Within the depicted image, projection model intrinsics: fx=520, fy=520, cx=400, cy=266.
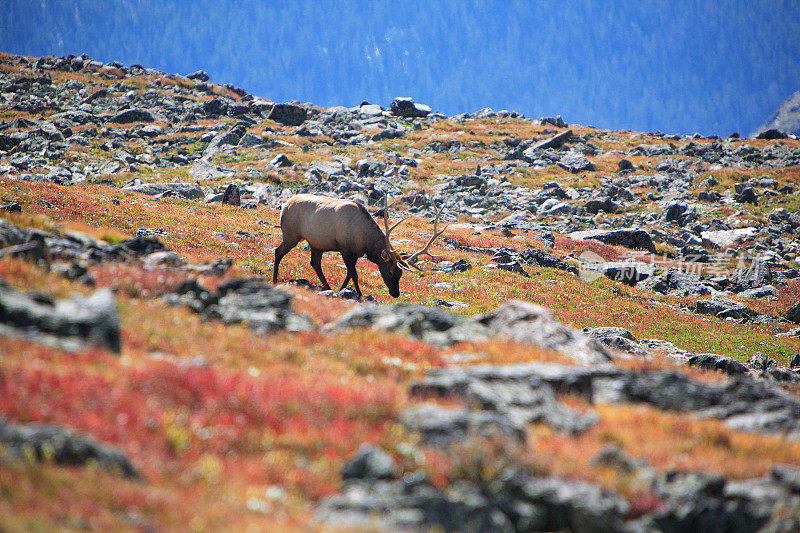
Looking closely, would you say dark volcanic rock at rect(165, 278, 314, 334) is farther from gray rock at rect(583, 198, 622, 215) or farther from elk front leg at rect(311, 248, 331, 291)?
gray rock at rect(583, 198, 622, 215)

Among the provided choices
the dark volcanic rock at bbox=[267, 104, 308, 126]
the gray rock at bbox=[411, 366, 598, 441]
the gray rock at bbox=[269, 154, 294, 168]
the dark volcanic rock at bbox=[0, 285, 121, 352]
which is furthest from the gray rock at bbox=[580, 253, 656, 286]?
the dark volcanic rock at bbox=[267, 104, 308, 126]

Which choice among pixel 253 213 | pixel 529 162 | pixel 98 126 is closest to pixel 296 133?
pixel 98 126

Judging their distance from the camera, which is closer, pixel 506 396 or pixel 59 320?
pixel 59 320

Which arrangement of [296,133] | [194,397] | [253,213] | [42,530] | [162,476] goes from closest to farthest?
1. [42,530]
2. [162,476]
3. [194,397]
4. [253,213]
5. [296,133]

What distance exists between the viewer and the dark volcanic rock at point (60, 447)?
448 cm

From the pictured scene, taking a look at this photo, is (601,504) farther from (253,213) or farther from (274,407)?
(253,213)

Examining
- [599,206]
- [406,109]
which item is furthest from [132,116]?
[599,206]

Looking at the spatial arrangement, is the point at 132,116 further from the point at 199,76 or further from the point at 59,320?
the point at 59,320

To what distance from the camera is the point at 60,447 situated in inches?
179

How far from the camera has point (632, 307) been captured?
2586cm

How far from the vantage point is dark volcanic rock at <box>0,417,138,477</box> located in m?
4.48

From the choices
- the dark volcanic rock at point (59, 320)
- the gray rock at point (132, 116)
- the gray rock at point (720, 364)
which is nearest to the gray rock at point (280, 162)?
the gray rock at point (132, 116)

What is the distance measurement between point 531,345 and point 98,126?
8237cm

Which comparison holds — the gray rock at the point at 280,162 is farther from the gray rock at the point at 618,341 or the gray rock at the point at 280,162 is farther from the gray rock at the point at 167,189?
the gray rock at the point at 618,341
